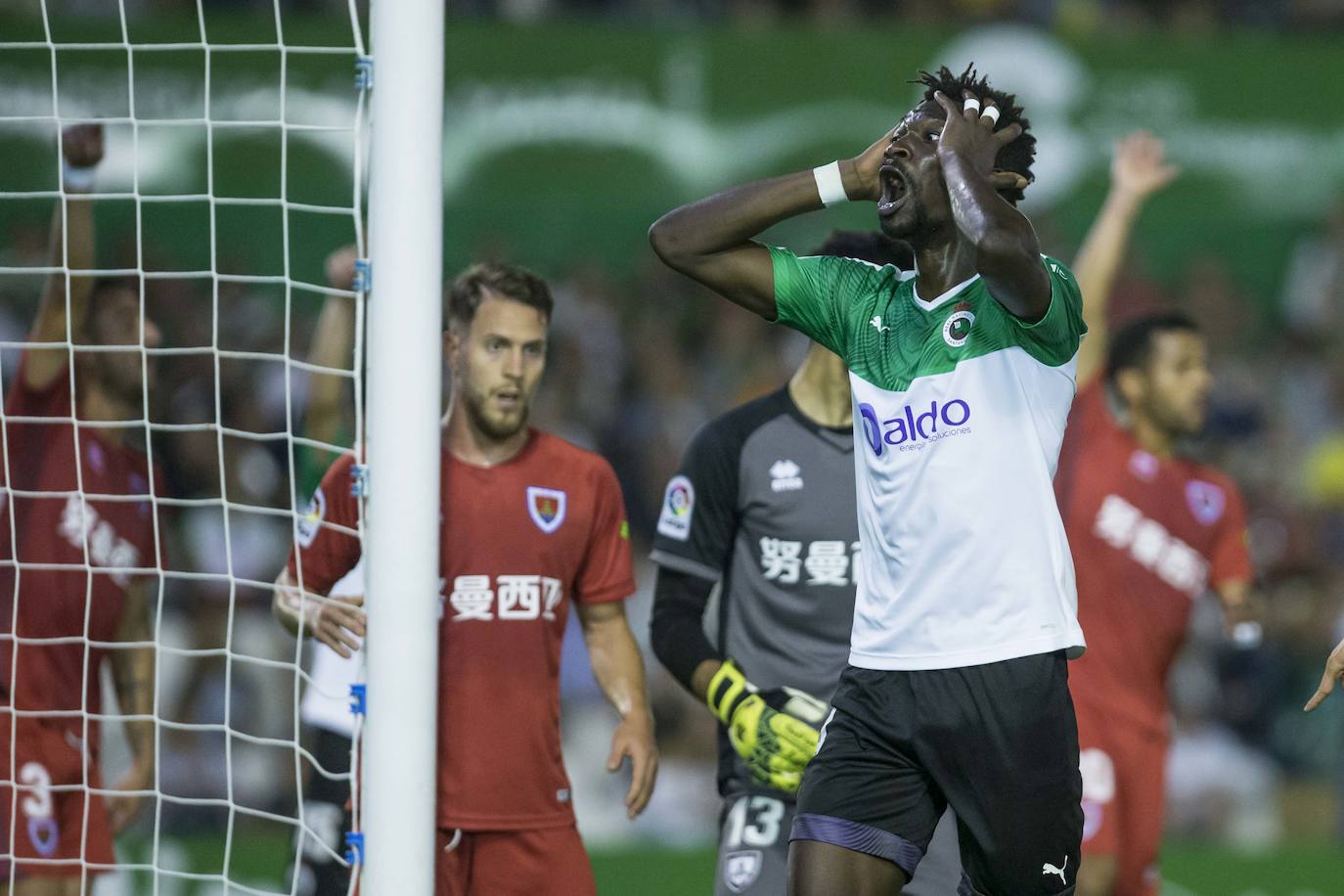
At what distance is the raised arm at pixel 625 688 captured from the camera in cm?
468

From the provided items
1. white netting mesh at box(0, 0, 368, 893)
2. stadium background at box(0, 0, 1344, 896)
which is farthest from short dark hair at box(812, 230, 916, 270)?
stadium background at box(0, 0, 1344, 896)

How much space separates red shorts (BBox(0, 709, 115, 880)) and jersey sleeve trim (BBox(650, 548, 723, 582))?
1939mm

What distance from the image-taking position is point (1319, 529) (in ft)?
37.0

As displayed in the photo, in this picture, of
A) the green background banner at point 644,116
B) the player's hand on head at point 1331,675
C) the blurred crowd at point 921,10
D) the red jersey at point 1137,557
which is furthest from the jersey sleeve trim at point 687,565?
the blurred crowd at point 921,10

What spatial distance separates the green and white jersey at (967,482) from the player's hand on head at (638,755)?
1042mm

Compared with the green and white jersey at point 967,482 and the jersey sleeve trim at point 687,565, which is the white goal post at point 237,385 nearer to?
the jersey sleeve trim at point 687,565

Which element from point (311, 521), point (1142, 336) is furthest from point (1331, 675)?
point (1142, 336)

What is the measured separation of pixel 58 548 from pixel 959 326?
3.18m

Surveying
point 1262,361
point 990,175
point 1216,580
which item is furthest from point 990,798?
point 1262,361

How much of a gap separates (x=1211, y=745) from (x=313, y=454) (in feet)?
20.4

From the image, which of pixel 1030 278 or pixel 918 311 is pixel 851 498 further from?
pixel 1030 278

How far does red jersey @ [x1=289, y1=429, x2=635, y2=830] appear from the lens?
4.58 m

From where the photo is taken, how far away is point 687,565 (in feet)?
16.0

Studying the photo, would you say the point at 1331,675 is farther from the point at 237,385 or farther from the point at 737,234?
the point at 237,385
